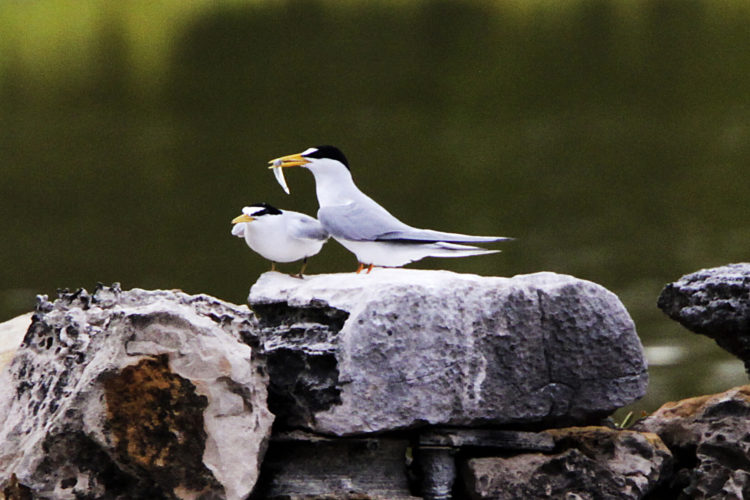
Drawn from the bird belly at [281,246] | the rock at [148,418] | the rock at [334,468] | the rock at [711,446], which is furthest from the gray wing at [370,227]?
the rock at [711,446]

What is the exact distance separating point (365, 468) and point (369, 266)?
2.38 feet

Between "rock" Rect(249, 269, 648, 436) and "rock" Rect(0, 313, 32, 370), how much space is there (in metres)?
1.06

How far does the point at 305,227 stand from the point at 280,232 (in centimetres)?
9

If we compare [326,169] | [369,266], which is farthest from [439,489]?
[326,169]

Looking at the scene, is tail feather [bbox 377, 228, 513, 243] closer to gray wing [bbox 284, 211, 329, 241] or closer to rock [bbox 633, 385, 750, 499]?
gray wing [bbox 284, 211, 329, 241]

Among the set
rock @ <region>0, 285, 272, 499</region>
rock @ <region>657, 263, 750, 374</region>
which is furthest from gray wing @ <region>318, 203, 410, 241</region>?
rock @ <region>657, 263, 750, 374</region>

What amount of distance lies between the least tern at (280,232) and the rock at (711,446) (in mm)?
1470

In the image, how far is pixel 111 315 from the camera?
362 cm

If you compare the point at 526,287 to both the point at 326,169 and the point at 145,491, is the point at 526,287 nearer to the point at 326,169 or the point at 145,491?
the point at 326,169

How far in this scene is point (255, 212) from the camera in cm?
405

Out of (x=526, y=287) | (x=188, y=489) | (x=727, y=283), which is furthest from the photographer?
(x=727, y=283)

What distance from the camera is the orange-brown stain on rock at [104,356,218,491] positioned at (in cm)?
348

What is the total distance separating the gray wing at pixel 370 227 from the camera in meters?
3.96

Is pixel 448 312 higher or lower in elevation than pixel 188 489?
higher
